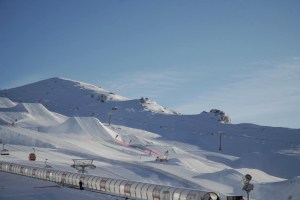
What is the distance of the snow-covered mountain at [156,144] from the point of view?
61188 mm

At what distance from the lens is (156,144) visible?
11062 centimetres

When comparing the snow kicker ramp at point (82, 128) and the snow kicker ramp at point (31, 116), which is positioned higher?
the snow kicker ramp at point (31, 116)

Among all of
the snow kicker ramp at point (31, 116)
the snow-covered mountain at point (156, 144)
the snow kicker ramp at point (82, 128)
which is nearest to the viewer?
the snow-covered mountain at point (156, 144)

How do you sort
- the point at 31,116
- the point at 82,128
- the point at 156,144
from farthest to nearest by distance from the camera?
the point at 31,116, the point at 156,144, the point at 82,128

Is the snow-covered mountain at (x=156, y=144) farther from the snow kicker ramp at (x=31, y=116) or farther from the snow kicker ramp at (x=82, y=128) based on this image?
the snow kicker ramp at (x=31, y=116)

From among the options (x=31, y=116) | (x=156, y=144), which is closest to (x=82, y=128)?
(x=156, y=144)

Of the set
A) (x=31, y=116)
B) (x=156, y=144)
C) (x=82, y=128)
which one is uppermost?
(x=31, y=116)

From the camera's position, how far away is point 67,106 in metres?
185

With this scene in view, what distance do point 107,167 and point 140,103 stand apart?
133 meters

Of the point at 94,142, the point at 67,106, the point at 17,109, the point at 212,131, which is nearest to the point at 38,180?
the point at 94,142

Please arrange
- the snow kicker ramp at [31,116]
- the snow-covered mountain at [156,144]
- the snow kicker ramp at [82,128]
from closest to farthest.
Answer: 1. the snow-covered mountain at [156,144]
2. the snow kicker ramp at [82,128]
3. the snow kicker ramp at [31,116]

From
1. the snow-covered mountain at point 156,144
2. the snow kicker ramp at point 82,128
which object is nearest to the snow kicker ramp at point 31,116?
the snow-covered mountain at point 156,144

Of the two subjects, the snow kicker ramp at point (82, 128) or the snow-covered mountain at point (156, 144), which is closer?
the snow-covered mountain at point (156, 144)

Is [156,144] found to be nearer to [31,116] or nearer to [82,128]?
[82,128]
